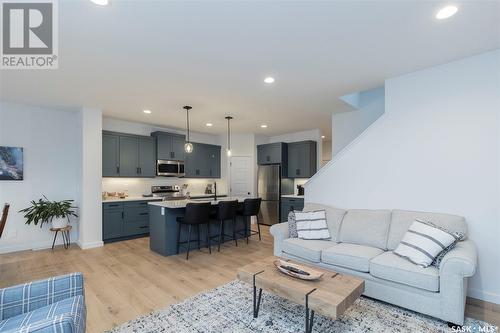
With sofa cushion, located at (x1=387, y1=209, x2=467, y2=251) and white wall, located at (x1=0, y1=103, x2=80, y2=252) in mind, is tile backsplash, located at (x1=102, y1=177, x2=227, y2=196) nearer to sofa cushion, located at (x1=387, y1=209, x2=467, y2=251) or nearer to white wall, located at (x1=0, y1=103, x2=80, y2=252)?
white wall, located at (x1=0, y1=103, x2=80, y2=252)

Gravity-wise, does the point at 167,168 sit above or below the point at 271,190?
above

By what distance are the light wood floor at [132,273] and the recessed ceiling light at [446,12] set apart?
9.13ft

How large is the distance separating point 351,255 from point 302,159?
162 inches

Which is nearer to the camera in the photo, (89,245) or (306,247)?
(306,247)

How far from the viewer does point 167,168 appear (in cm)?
629

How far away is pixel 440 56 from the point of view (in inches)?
110

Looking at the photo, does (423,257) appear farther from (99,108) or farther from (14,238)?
(14,238)

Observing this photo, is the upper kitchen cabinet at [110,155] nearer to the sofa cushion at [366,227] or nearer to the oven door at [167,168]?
the oven door at [167,168]

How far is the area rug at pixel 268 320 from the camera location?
7.21 feet

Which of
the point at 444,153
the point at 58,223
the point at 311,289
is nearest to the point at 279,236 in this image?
the point at 311,289

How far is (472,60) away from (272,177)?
4893mm

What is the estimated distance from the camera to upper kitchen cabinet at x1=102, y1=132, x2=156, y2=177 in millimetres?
5289

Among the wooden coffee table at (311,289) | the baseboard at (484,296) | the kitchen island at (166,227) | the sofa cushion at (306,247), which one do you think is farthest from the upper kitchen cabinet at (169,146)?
the baseboard at (484,296)
